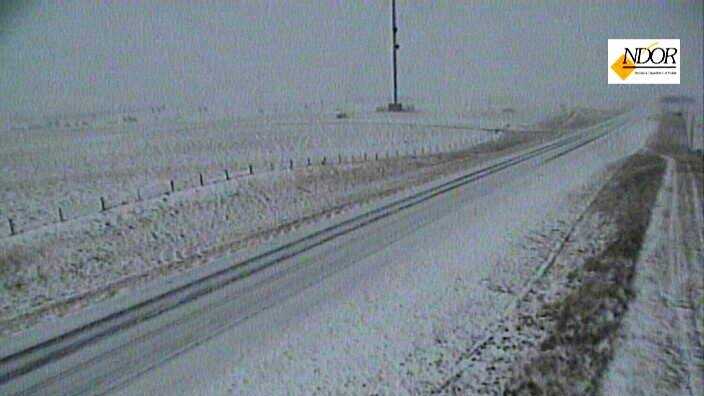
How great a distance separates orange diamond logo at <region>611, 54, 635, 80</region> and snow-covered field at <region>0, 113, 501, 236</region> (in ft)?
68.2

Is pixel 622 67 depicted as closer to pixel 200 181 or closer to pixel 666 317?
pixel 200 181

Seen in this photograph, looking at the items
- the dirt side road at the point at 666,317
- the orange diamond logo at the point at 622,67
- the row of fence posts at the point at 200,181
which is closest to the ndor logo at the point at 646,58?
the orange diamond logo at the point at 622,67

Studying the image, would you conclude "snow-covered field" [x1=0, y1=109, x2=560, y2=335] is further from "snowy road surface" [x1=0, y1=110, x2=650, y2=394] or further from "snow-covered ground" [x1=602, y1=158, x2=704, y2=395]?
"snow-covered ground" [x1=602, y1=158, x2=704, y2=395]

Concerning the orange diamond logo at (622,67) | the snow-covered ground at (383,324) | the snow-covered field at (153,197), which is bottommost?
the snow-covered ground at (383,324)

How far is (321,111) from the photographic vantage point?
57.8 metres

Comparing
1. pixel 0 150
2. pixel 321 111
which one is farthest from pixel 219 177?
pixel 321 111

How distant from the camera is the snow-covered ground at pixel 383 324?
6.53 metres

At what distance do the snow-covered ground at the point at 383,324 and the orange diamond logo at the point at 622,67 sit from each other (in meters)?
47.1

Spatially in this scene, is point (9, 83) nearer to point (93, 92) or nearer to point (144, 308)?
point (93, 92)

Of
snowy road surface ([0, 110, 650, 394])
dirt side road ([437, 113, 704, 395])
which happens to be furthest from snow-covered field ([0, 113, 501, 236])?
dirt side road ([437, 113, 704, 395])

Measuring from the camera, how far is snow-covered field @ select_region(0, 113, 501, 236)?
727 inches

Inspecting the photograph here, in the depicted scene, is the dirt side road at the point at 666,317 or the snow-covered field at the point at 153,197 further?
the snow-covered field at the point at 153,197

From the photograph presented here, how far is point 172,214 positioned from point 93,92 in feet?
238

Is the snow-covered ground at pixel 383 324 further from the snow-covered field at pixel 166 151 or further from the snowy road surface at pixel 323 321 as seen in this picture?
the snow-covered field at pixel 166 151
